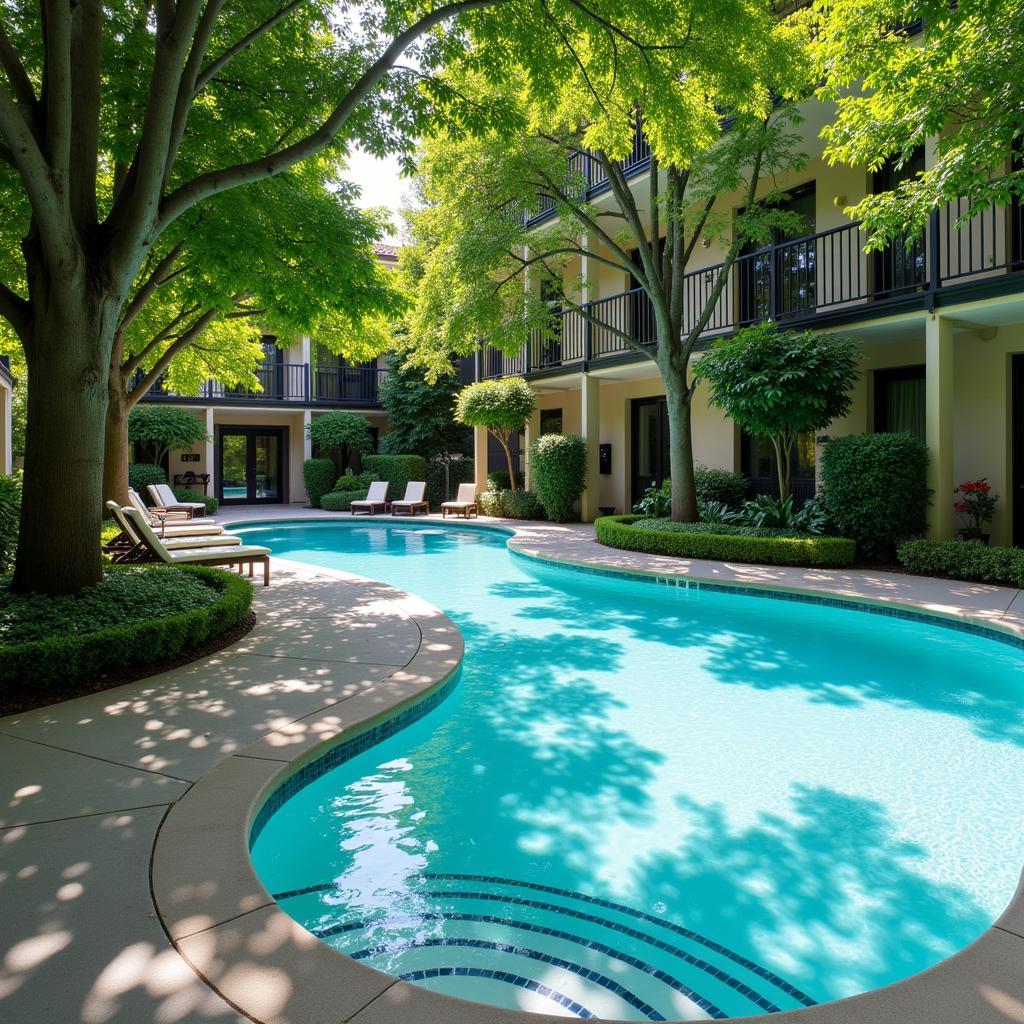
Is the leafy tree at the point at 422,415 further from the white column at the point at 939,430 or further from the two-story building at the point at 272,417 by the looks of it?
the white column at the point at 939,430

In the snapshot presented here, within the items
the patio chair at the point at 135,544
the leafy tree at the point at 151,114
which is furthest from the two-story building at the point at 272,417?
Result: the leafy tree at the point at 151,114

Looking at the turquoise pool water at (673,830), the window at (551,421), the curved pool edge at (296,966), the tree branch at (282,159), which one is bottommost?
the turquoise pool water at (673,830)

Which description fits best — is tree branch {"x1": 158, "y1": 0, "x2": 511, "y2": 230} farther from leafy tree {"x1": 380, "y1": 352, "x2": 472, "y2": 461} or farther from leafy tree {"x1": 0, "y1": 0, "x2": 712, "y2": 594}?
leafy tree {"x1": 380, "y1": 352, "x2": 472, "y2": 461}

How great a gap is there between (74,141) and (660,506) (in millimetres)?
10486

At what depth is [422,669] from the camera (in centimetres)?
535

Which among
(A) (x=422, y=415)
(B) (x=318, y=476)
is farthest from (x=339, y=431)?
(A) (x=422, y=415)

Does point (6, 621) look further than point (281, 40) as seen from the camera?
No

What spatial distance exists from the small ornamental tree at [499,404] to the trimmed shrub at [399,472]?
5230 mm

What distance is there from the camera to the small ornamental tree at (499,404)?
17422 millimetres

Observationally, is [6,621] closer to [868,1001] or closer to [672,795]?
[672,795]

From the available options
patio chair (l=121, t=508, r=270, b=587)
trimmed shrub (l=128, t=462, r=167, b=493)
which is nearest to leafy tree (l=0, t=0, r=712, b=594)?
patio chair (l=121, t=508, r=270, b=587)

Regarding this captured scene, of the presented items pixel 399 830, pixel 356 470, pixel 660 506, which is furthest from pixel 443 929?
pixel 356 470

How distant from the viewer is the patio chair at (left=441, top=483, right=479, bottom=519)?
19.1 m

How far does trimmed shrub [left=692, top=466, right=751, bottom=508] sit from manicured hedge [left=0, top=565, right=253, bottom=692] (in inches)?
395
